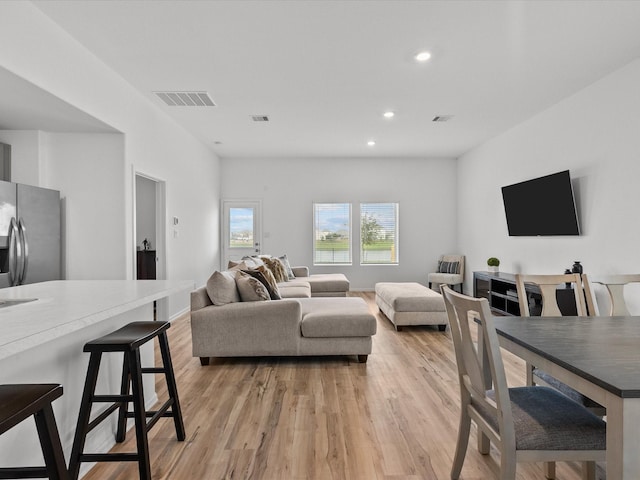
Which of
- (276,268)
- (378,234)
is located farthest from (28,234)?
(378,234)

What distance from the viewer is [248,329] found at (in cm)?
353

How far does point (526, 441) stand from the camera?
1406 mm

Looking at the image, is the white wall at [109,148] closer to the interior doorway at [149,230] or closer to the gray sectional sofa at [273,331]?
the interior doorway at [149,230]

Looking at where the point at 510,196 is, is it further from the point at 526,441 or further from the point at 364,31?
the point at 526,441

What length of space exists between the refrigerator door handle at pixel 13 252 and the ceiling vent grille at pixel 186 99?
207 cm

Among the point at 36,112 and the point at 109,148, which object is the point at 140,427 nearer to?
the point at 36,112

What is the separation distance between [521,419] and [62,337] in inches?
78.9

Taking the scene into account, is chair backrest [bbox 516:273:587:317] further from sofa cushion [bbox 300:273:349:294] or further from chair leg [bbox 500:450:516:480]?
sofa cushion [bbox 300:273:349:294]

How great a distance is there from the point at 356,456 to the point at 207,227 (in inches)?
231

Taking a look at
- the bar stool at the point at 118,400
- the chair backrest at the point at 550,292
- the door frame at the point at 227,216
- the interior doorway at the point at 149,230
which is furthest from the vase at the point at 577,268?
the door frame at the point at 227,216

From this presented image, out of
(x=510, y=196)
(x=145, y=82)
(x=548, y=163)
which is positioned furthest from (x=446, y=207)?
(x=145, y=82)

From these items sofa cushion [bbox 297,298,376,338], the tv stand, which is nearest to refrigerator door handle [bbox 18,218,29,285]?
sofa cushion [bbox 297,298,376,338]

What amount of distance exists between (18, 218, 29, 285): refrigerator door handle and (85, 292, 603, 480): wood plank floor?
4.82 feet

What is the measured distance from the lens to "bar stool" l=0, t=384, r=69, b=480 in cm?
107
